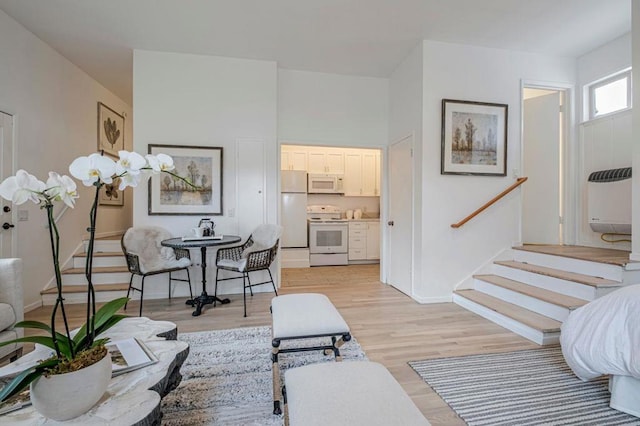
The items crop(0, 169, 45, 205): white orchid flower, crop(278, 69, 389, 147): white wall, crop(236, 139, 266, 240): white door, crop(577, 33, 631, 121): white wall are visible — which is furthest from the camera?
crop(278, 69, 389, 147): white wall

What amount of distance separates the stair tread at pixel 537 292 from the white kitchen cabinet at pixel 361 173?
3288 mm

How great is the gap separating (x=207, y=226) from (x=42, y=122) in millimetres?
2277

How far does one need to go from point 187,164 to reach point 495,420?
3.90 metres

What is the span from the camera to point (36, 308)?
11.1ft

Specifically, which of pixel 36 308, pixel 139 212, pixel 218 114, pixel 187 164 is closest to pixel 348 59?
pixel 218 114

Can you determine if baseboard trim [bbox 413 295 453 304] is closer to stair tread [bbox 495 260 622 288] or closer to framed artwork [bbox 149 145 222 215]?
stair tread [bbox 495 260 622 288]

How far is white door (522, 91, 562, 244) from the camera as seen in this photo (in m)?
4.07

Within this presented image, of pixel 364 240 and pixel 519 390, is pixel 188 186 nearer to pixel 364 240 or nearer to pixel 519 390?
pixel 364 240

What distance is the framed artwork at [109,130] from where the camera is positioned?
467 centimetres

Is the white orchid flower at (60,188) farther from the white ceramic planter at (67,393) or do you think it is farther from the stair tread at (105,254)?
the stair tread at (105,254)

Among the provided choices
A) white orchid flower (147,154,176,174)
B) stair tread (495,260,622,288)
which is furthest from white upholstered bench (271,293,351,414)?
stair tread (495,260,622,288)

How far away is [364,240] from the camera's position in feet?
20.4

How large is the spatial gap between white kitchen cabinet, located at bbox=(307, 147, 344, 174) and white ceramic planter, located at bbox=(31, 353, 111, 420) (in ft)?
18.1

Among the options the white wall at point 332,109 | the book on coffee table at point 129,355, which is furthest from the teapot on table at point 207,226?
the book on coffee table at point 129,355
